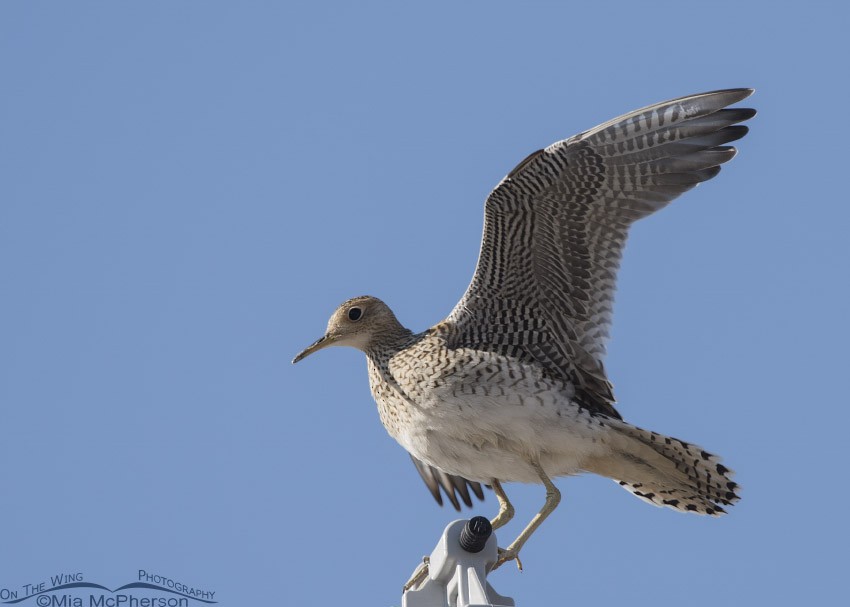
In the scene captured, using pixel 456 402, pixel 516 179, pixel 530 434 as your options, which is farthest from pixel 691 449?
pixel 516 179

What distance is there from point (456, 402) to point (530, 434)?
654 mm

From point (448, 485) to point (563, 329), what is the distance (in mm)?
2174

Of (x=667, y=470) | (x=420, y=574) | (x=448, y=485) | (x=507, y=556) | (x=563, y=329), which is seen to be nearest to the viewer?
(x=420, y=574)

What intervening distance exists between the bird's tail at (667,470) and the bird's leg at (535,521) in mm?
480

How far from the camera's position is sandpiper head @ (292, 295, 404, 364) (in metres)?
11.2

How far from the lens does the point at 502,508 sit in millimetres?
10289

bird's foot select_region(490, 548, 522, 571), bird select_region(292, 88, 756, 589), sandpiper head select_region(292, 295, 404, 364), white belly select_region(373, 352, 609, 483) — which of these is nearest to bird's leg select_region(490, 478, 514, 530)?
bird select_region(292, 88, 756, 589)

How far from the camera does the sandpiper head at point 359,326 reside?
11211 millimetres

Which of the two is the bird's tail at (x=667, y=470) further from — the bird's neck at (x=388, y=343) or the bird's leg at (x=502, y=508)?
the bird's neck at (x=388, y=343)

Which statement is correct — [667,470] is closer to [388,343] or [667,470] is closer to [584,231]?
[584,231]

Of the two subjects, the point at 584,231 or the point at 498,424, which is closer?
the point at 498,424

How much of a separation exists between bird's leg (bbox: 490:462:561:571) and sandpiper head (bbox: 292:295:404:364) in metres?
2.10

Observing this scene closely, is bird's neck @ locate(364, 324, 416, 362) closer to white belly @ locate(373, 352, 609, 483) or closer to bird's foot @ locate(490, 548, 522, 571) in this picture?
white belly @ locate(373, 352, 609, 483)

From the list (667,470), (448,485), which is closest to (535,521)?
(667,470)
